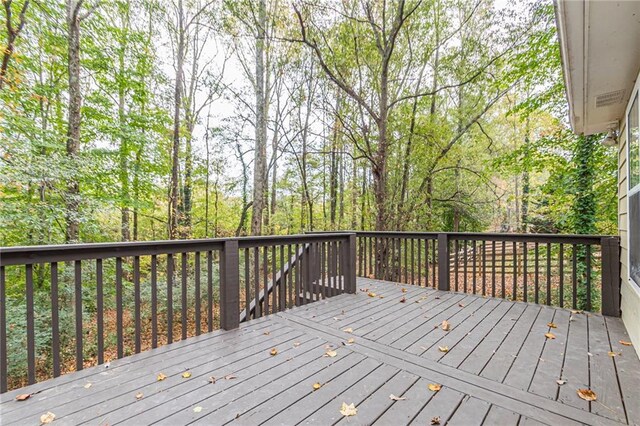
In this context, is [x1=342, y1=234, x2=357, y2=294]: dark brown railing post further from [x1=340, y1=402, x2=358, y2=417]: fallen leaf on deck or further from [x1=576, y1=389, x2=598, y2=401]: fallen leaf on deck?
[x1=576, y1=389, x2=598, y2=401]: fallen leaf on deck

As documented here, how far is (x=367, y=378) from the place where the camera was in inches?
77.4

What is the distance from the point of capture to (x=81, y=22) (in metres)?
5.88

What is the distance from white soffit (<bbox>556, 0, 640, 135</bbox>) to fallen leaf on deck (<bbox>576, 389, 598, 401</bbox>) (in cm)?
231

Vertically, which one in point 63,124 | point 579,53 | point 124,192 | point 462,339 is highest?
point 63,124

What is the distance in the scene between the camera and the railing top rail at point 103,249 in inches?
72.3

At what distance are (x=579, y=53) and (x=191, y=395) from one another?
3.61 meters

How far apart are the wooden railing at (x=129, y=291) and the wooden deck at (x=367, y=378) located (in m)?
0.28

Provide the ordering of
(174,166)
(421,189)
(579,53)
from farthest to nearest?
(174,166) < (421,189) < (579,53)

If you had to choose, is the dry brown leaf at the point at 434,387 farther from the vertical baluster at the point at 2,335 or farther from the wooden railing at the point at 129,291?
the vertical baluster at the point at 2,335

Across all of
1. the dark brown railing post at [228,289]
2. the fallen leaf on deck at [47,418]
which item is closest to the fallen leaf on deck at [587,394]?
the dark brown railing post at [228,289]

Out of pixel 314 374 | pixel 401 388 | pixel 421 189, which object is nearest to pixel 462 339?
pixel 401 388

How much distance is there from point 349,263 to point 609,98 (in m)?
3.47

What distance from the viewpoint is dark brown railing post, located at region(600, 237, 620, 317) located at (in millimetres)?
3189

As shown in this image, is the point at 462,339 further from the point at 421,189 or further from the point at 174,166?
the point at 174,166
